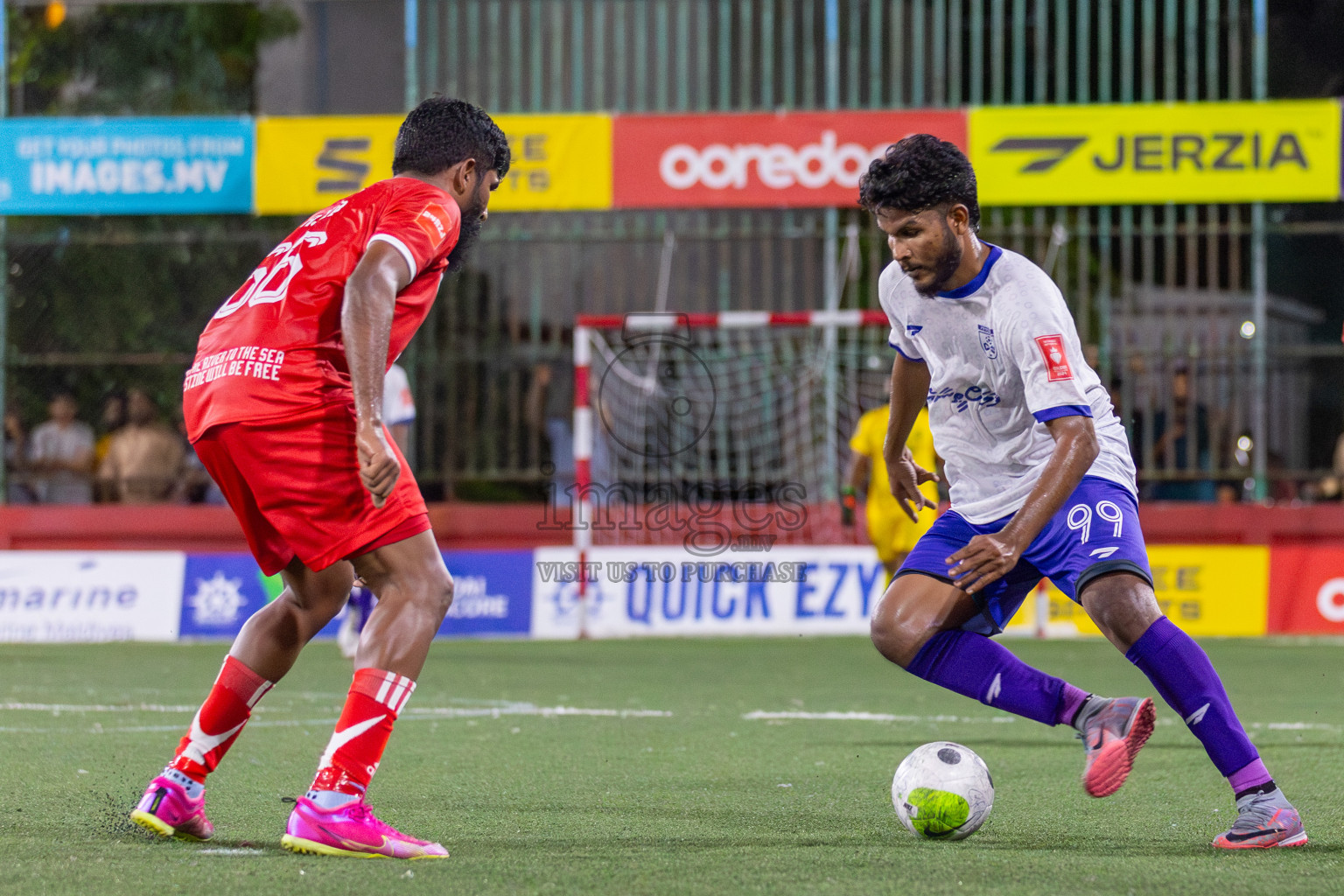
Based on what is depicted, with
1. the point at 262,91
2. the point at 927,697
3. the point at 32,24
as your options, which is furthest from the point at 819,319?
the point at 32,24

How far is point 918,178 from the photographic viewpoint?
445cm

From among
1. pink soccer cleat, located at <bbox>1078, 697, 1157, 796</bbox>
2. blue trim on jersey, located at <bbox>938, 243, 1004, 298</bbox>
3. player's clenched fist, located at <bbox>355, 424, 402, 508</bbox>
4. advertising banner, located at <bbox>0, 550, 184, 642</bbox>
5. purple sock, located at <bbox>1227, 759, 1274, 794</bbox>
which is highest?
blue trim on jersey, located at <bbox>938, 243, 1004, 298</bbox>

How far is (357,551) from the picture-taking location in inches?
162

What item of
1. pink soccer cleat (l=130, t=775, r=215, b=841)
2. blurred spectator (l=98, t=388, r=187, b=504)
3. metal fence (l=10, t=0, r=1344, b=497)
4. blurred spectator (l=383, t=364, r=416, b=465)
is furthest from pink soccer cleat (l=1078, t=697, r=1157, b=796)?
blurred spectator (l=98, t=388, r=187, b=504)

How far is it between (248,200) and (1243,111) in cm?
881

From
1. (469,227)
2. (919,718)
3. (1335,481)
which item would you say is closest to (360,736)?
(469,227)

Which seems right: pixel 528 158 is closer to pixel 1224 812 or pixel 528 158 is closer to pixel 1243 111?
pixel 1243 111

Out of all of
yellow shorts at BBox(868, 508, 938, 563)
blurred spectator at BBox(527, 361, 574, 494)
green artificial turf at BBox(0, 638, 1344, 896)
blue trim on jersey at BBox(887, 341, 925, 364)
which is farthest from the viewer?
blurred spectator at BBox(527, 361, 574, 494)

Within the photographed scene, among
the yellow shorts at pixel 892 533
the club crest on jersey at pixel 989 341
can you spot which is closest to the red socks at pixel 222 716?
the club crest on jersey at pixel 989 341

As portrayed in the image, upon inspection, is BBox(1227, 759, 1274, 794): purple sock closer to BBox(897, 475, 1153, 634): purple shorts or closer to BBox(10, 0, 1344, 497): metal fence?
BBox(897, 475, 1153, 634): purple shorts

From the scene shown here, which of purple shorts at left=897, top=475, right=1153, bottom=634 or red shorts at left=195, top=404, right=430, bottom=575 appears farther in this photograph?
purple shorts at left=897, top=475, right=1153, bottom=634

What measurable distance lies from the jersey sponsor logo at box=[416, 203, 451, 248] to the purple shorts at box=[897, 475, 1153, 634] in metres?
1.65

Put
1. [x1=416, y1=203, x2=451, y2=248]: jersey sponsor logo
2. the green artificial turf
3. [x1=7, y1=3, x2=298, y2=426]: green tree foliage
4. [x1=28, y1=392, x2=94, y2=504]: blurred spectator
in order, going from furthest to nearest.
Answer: [x1=7, y1=3, x2=298, y2=426]: green tree foliage → [x1=28, y1=392, x2=94, y2=504]: blurred spectator → [x1=416, y1=203, x2=451, y2=248]: jersey sponsor logo → the green artificial turf

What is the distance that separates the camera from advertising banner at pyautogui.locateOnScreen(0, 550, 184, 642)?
13.6 metres
